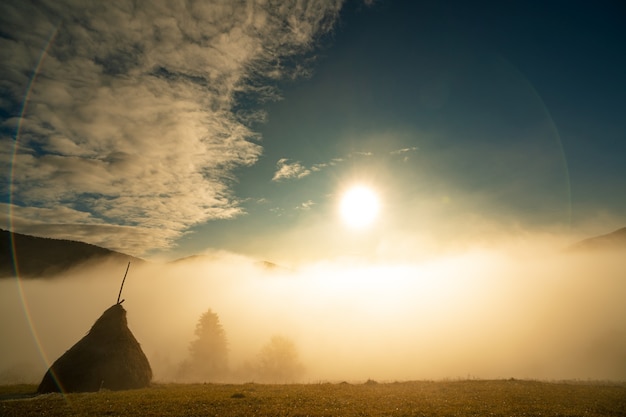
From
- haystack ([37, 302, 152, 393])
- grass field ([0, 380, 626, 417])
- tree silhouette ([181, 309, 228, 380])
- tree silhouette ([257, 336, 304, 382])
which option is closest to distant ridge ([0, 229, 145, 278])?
tree silhouette ([181, 309, 228, 380])

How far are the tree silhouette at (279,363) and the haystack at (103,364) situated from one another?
148ft

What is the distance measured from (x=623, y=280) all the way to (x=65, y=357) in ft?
904

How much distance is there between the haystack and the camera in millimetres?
33575

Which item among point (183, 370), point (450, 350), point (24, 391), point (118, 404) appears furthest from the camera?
point (450, 350)

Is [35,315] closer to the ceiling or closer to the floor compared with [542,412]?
closer to the ceiling

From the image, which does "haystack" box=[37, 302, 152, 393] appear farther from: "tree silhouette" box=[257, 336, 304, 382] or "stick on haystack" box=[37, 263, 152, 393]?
"tree silhouette" box=[257, 336, 304, 382]

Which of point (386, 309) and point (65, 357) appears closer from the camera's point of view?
point (65, 357)

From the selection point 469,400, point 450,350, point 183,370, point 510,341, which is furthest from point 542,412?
point 510,341

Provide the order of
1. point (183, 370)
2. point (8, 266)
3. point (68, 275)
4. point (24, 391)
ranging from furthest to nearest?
point (68, 275) < point (8, 266) < point (183, 370) < point (24, 391)

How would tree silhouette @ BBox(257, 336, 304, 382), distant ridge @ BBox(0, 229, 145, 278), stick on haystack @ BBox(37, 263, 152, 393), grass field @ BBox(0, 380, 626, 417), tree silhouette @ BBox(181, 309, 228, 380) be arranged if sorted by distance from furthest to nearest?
distant ridge @ BBox(0, 229, 145, 278)
tree silhouette @ BBox(181, 309, 228, 380)
tree silhouette @ BBox(257, 336, 304, 382)
stick on haystack @ BBox(37, 263, 152, 393)
grass field @ BBox(0, 380, 626, 417)

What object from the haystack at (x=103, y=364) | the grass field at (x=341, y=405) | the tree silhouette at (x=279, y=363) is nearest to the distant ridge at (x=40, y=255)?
the tree silhouette at (x=279, y=363)

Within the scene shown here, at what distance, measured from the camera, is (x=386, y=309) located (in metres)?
181

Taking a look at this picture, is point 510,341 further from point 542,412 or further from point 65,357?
point 65,357

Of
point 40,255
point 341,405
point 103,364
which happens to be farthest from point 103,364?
point 40,255
